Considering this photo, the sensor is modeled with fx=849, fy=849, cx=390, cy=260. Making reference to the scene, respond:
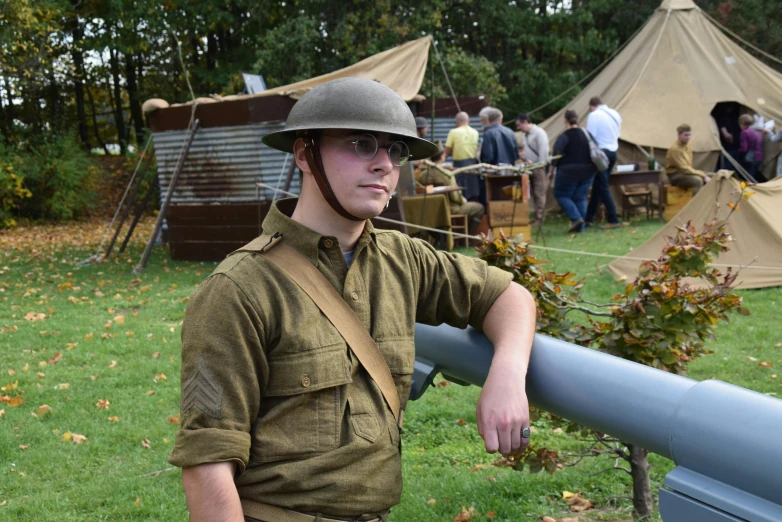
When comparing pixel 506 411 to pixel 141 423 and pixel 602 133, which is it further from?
pixel 602 133

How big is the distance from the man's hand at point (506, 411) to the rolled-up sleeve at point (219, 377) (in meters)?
0.58

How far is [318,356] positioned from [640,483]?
2.20m

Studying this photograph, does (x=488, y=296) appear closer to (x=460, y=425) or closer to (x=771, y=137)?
(x=460, y=425)

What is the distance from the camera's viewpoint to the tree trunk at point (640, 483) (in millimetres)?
3654

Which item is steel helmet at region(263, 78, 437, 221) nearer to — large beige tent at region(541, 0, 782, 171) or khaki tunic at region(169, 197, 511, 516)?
khaki tunic at region(169, 197, 511, 516)

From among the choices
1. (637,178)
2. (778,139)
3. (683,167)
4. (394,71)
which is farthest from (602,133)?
(394,71)

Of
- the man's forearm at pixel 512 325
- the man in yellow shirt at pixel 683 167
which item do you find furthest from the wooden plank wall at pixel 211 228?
the man's forearm at pixel 512 325

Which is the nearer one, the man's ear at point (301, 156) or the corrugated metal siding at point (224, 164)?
the man's ear at point (301, 156)

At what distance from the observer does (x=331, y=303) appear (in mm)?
2137

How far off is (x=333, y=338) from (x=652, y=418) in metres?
0.78

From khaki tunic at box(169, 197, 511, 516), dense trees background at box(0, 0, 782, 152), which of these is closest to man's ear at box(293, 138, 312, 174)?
khaki tunic at box(169, 197, 511, 516)

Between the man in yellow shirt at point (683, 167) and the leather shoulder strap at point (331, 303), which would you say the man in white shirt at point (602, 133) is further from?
the leather shoulder strap at point (331, 303)

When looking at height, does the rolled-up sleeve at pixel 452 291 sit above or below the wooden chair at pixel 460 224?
above

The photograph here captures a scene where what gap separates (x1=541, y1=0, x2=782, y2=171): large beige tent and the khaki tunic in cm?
1576
